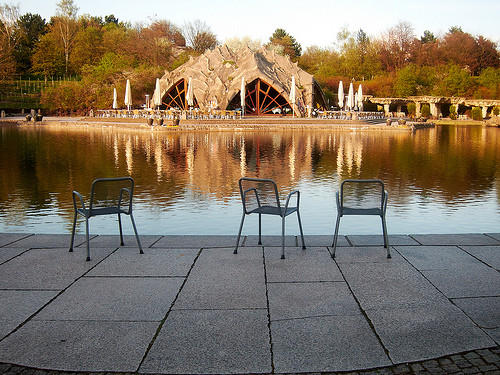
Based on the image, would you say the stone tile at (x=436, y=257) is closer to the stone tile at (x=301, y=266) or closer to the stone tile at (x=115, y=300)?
the stone tile at (x=301, y=266)

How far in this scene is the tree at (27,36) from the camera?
219 feet

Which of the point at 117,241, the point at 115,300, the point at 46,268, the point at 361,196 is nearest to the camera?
the point at 115,300

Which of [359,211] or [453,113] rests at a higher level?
[453,113]

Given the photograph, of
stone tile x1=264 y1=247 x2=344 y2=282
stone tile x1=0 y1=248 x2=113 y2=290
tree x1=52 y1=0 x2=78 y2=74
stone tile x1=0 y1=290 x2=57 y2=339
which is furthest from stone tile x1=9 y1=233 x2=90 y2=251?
tree x1=52 y1=0 x2=78 y2=74

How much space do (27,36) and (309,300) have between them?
76.1 metres

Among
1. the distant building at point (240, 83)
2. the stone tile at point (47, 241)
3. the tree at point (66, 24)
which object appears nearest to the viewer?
the stone tile at point (47, 241)

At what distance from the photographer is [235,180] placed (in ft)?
42.0

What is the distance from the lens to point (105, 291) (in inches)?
176

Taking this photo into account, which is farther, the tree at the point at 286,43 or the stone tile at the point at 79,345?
the tree at the point at 286,43

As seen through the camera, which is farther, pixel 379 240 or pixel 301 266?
pixel 379 240

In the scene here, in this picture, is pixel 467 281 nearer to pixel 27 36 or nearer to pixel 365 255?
pixel 365 255

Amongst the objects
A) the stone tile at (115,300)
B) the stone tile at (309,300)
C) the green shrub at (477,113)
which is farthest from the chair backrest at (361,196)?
the green shrub at (477,113)

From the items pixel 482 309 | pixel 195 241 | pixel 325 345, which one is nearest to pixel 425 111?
pixel 195 241

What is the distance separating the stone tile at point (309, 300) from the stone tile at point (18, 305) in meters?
1.93
